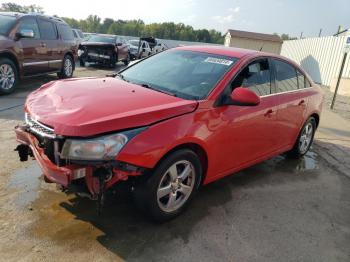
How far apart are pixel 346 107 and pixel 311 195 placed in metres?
8.87

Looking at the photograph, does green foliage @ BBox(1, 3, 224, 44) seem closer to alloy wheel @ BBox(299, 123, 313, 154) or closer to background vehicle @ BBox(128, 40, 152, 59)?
background vehicle @ BBox(128, 40, 152, 59)

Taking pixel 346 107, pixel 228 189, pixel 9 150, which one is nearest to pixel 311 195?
pixel 228 189

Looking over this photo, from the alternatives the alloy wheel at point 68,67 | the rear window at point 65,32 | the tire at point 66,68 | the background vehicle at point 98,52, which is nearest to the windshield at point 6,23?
the rear window at point 65,32

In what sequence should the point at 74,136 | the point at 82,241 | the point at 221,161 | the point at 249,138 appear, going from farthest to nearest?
1. the point at 249,138
2. the point at 221,161
3. the point at 82,241
4. the point at 74,136

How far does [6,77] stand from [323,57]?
17.1 m

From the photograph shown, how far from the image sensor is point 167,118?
3.40 meters

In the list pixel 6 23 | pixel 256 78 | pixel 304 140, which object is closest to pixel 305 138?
pixel 304 140

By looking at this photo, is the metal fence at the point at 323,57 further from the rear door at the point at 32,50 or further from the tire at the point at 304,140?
the rear door at the point at 32,50

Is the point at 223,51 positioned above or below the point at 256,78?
above

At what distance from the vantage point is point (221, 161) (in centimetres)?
411

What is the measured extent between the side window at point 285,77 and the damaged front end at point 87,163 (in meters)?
2.62

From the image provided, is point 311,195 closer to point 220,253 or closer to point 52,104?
point 220,253

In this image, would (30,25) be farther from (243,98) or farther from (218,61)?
(243,98)

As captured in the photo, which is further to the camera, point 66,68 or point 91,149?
point 66,68
